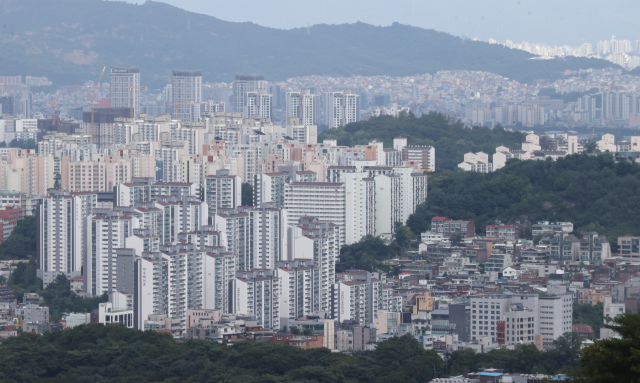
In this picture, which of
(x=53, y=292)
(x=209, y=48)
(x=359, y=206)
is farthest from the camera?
(x=209, y=48)

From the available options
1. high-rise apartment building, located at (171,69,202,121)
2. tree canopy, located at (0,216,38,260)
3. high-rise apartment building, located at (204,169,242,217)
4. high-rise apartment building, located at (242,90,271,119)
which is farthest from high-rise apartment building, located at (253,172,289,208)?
high-rise apartment building, located at (171,69,202,121)

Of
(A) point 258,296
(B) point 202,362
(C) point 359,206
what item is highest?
(C) point 359,206

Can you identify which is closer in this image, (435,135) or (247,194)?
(247,194)

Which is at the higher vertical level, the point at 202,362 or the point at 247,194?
the point at 247,194

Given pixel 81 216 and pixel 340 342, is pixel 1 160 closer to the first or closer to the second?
pixel 81 216

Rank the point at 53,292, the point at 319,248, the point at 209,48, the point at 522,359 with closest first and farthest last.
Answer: the point at 522,359 < the point at 319,248 < the point at 53,292 < the point at 209,48

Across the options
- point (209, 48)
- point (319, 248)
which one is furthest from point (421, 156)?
point (209, 48)

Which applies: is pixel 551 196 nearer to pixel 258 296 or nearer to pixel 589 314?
pixel 589 314

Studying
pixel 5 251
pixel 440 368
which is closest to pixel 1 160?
pixel 5 251

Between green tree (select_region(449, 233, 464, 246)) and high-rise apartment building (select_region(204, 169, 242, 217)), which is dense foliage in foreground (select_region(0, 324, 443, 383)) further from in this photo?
high-rise apartment building (select_region(204, 169, 242, 217))
